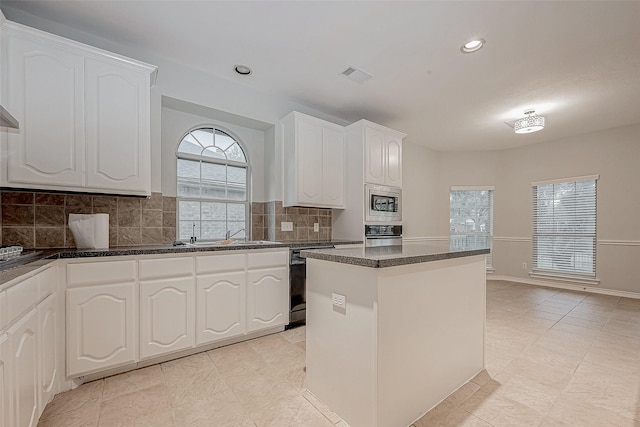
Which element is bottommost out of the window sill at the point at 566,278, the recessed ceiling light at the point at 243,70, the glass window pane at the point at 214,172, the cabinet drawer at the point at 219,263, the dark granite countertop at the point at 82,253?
the window sill at the point at 566,278

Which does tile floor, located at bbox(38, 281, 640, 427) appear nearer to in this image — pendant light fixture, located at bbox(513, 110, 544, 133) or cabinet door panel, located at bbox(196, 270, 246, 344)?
cabinet door panel, located at bbox(196, 270, 246, 344)

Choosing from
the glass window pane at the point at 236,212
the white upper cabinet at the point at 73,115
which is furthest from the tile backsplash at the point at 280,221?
the white upper cabinet at the point at 73,115

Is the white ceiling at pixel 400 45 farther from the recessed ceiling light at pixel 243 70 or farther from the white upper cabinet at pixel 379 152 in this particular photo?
the white upper cabinet at pixel 379 152

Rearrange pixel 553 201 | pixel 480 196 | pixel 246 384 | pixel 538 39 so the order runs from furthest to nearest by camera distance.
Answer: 1. pixel 480 196
2. pixel 553 201
3. pixel 538 39
4. pixel 246 384

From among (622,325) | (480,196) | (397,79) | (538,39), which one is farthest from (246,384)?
(480,196)

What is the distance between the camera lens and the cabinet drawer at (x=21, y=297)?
45.4 inches

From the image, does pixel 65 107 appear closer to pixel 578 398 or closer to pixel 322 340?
pixel 322 340

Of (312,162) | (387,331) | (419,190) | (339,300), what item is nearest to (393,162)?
(312,162)

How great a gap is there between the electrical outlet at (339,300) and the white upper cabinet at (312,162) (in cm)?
185

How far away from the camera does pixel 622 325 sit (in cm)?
316

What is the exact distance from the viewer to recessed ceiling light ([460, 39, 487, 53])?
2.39 m

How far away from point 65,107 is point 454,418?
327 centimetres

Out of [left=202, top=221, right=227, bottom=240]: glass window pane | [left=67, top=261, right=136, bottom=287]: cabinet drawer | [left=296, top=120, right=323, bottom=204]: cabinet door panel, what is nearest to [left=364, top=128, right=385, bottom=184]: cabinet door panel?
[left=296, top=120, right=323, bottom=204]: cabinet door panel

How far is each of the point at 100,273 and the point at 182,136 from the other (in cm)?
169
